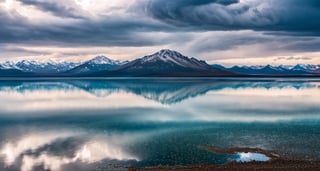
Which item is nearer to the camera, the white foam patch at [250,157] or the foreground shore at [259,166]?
the foreground shore at [259,166]

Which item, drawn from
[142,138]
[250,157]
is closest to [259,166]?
[250,157]

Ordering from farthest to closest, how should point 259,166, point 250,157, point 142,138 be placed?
point 142,138 → point 250,157 → point 259,166

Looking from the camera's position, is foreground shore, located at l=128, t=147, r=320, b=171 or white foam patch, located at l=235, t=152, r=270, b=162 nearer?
foreground shore, located at l=128, t=147, r=320, b=171

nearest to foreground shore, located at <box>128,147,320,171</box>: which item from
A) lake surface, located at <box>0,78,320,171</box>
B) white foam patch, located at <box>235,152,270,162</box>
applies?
white foam patch, located at <box>235,152,270,162</box>

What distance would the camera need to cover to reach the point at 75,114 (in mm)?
51531

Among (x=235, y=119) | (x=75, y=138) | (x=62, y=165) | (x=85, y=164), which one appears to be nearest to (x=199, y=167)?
(x=85, y=164)

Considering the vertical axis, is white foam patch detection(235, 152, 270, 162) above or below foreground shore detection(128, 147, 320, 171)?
below

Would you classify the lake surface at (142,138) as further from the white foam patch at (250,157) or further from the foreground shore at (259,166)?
the foreground shore at (259,166)

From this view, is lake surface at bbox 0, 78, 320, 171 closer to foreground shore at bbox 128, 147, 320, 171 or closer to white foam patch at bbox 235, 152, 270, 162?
white foam patch at bbox 235, 152, 270, 162

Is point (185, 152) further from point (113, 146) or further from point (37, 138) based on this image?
point (37, 138)

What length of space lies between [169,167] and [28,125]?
2452 centimetres

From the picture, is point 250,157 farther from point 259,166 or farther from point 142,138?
point 142,138

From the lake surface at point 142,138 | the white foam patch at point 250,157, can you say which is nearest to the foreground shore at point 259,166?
the white foam patch at point 250,157

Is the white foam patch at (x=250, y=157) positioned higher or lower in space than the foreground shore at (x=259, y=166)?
lower
